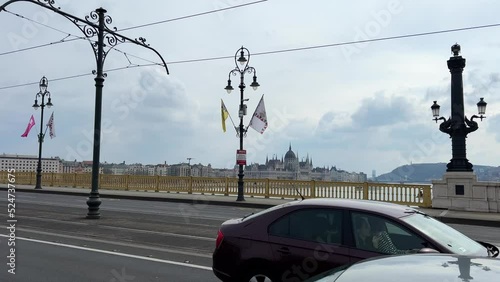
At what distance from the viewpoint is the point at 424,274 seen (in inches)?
79.4

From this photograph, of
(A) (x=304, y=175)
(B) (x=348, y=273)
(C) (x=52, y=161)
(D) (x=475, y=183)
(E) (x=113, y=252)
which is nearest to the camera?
(B) (x=348, y=273)

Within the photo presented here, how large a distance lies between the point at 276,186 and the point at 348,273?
2244cm

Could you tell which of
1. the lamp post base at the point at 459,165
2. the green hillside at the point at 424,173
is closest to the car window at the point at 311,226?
the green hillside at the point at 424,173

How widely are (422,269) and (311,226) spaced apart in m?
2.95

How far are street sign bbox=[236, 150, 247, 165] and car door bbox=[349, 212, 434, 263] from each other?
1804cm

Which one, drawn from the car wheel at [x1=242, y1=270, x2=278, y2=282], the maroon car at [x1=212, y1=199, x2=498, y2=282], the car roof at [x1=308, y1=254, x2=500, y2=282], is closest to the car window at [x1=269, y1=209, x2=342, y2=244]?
the maroon car at [x1=212, y1=199, x2=498, y2=282]

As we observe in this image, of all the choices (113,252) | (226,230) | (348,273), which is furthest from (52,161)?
(348,273)

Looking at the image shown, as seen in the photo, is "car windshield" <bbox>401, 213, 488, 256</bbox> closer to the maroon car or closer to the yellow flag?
the maroon car

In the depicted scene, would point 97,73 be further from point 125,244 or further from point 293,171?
Result: point 293,171

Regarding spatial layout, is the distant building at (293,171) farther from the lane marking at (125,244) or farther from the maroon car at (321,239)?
the maroon car at (321,239)

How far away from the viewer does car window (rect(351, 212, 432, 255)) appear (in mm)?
4481

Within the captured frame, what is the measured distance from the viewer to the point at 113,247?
938 centimetres

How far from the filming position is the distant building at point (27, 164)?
43219mm

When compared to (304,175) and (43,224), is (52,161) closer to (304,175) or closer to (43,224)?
(304,175)
